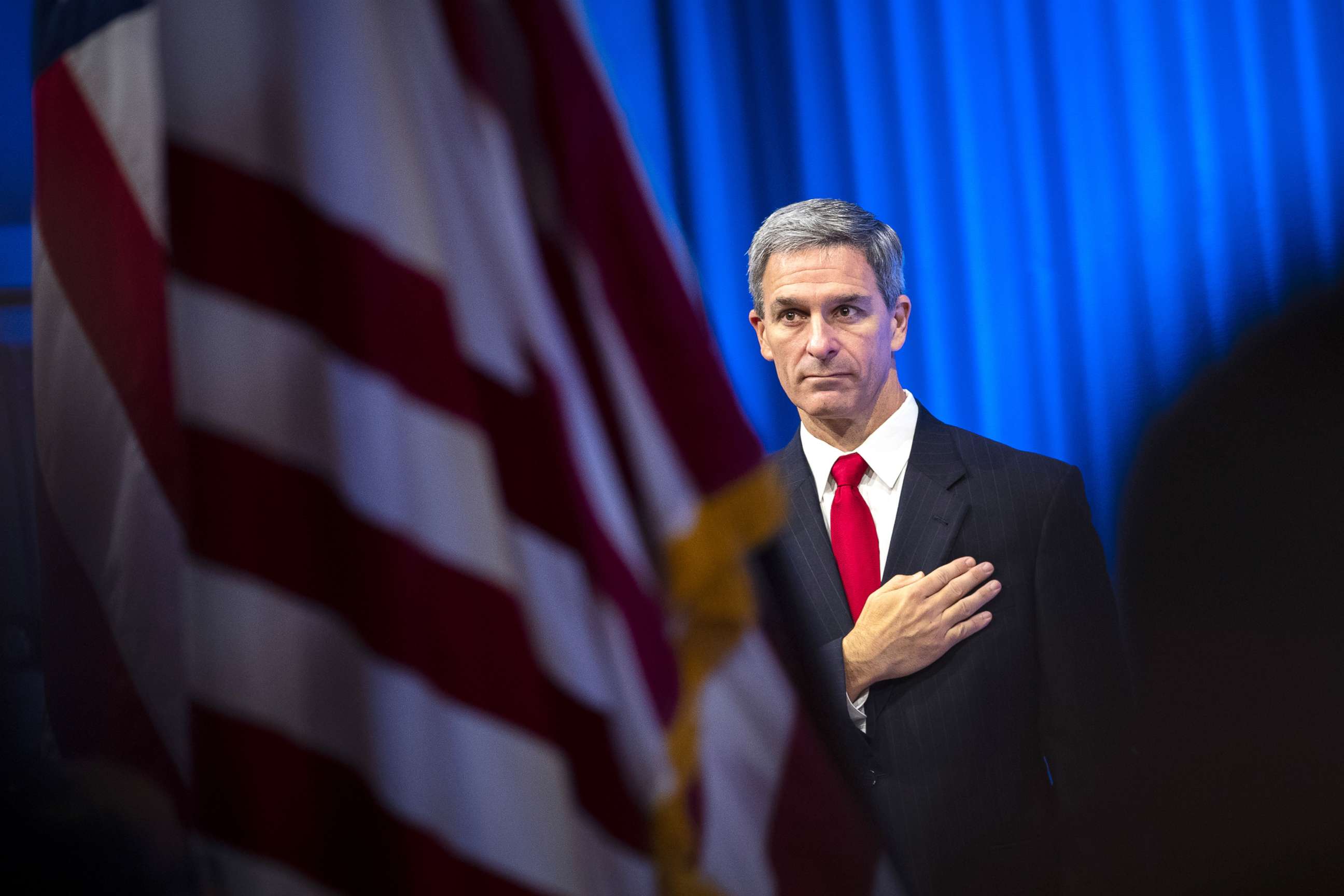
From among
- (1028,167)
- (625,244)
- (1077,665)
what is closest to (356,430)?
(625,244)

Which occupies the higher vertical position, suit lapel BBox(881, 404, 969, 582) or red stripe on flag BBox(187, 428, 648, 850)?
red stripe on flag BBox(187, 428, 648, 850)

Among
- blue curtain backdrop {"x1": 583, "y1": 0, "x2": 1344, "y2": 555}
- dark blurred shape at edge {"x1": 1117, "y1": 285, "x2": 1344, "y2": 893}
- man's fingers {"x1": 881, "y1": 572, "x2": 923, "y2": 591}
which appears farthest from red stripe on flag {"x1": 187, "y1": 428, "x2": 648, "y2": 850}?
dark blurred shape at edge {"x1": 1117, "y1": 285, "x2": 1344, "y2": 893}

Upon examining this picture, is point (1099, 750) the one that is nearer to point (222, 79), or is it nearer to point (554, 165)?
point (554, 165)

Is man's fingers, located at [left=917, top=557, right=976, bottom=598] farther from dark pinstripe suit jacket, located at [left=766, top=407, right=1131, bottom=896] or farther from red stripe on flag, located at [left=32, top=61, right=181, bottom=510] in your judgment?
red stripe on flag, located at [left=32, top=61, right=181, bottom=510]

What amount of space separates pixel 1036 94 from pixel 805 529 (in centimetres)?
99

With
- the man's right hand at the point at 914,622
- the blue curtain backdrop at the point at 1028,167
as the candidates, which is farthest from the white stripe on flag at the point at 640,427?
the blue curtain backdrop at the point at 1028,167

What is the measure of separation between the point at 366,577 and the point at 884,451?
94cm

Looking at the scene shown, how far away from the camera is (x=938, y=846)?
4.18 ft

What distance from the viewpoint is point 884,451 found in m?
1.44

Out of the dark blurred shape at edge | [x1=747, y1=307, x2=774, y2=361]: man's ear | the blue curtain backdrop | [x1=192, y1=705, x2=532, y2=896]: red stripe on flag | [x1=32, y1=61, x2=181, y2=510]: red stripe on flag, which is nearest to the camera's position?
[x1=192, y1=705, x2=532, y2=896]: red stripe on flag

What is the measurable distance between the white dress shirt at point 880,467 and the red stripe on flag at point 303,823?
87cm

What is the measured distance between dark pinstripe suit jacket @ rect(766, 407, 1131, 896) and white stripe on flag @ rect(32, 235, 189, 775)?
0.70 m

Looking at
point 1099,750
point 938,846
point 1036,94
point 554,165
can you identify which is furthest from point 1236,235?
point 554,165

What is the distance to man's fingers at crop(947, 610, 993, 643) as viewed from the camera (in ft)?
4.12
